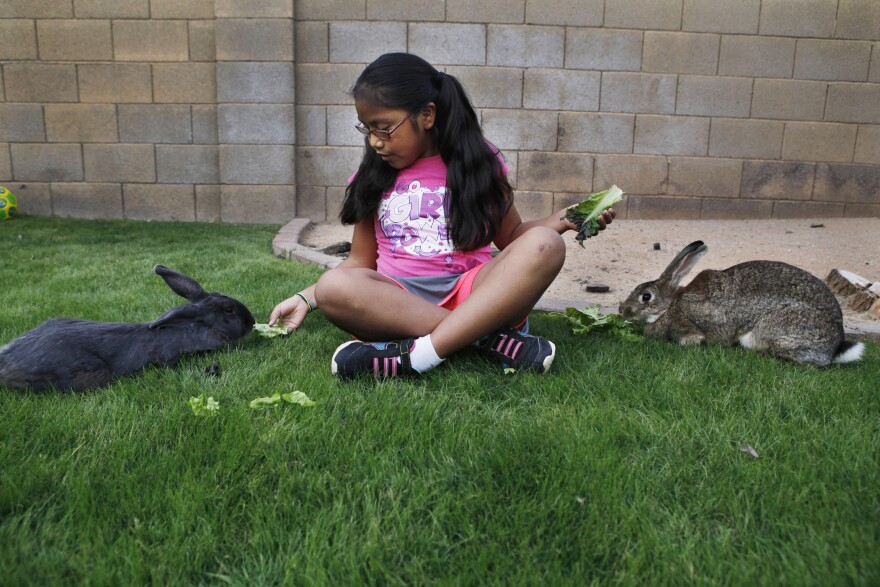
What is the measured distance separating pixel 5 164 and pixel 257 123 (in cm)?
287

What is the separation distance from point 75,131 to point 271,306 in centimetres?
491

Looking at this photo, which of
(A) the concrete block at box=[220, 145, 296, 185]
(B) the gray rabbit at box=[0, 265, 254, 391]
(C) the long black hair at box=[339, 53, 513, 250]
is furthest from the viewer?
(A) the concrete block at box=[220, 145, 296, 185]

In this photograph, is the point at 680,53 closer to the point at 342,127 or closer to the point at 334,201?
the point at 342,127

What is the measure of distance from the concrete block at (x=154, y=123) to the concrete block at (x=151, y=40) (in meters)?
0.49

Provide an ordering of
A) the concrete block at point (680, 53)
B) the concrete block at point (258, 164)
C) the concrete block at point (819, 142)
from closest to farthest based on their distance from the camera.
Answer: the concrete block at point (680, 53)
the concrete block at point (819, 142)
the concrete block at point (258, 164)

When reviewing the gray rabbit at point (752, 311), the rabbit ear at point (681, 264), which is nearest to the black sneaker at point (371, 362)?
the gray rabbit at point (752, 311)

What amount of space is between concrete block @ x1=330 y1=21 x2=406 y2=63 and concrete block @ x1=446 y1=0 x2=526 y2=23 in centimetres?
52

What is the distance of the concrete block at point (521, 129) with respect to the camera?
6699 millimetres

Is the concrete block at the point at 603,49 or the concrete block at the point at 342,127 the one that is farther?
the concrete block at the point at 342,127

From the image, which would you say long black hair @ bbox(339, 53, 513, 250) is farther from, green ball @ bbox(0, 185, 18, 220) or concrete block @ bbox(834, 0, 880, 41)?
green ball @ bbox(0, 185, 18, 220)

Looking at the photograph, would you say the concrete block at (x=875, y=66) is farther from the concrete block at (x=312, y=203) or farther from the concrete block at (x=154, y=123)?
the concrete block at (x=154, y=123)

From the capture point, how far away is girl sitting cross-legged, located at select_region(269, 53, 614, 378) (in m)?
2.53

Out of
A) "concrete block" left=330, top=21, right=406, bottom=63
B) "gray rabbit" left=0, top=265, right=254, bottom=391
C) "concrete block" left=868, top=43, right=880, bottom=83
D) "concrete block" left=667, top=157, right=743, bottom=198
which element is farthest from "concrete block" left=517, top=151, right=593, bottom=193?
"gray rabbit" left=0, top=265, right=254, bottom=391

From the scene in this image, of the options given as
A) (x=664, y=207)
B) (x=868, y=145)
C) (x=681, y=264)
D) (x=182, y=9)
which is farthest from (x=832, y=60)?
(x=182, y=9)
